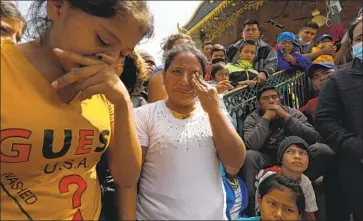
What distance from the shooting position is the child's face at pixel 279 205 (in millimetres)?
2422

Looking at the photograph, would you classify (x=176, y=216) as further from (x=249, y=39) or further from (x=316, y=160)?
(x=249, y=39)

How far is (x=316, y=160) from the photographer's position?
149 inches

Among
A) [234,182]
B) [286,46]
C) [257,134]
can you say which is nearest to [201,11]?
[286,46]

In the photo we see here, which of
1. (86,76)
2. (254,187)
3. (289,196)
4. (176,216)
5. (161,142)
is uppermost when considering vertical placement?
(86,76)

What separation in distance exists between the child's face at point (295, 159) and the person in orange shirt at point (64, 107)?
2.39 meters

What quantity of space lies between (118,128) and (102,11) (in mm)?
393

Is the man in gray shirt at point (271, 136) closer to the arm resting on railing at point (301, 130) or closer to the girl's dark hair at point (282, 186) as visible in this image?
the arm resting on railing at point (301, 130)

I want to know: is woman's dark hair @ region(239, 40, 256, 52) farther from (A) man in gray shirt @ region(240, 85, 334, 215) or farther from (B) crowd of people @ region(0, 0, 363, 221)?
(B) crowd of people @ region(0, 0, 363, 221)

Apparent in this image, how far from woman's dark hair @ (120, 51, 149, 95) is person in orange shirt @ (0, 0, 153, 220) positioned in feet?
2.16

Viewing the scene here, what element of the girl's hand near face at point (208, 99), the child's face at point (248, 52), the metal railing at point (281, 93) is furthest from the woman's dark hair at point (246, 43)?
the girl's hand near face at point (208, 99)

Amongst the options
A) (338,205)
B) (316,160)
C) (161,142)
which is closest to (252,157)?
(316,160)

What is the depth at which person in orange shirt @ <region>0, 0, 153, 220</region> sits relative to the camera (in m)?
1.24

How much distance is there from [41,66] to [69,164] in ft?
1.12

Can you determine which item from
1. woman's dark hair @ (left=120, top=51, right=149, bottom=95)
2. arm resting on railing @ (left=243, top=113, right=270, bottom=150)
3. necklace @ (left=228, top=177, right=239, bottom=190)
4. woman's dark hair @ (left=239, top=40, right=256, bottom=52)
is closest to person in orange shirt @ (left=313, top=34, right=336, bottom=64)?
woman's dark hair @ (left=239, top=40, right=256, bottom=52)
